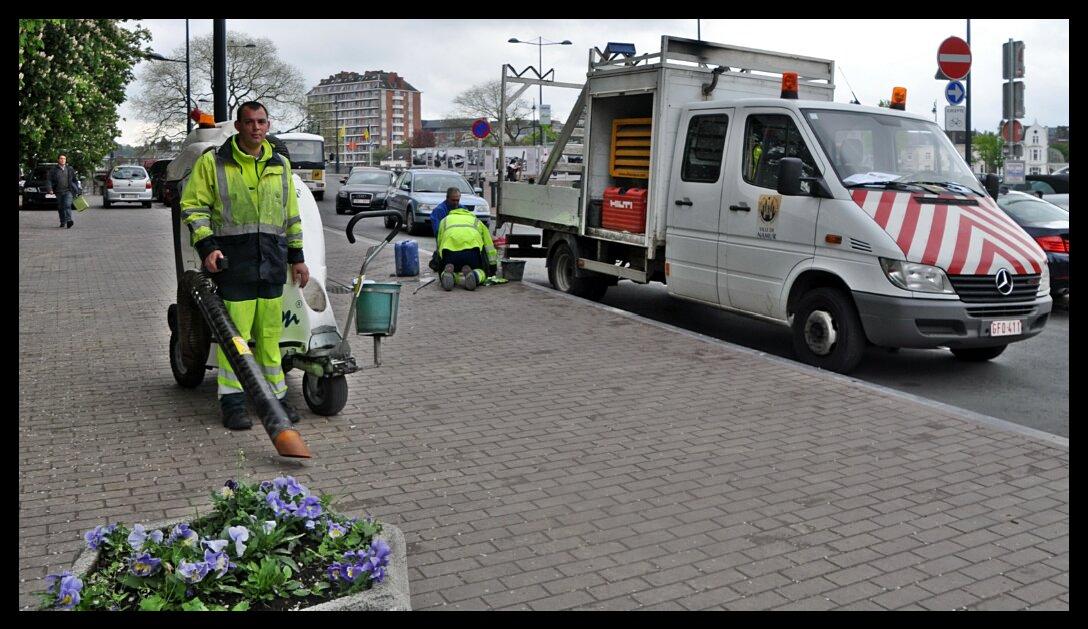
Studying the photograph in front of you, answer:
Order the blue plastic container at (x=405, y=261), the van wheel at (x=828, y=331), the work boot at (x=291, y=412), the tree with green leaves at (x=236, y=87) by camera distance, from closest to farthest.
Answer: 1. the work boot at (x=291, y=412)
2. the van wheel at (x=828, y=331)
3. the blue plastic container at (x=405, y=261)
4. the tree with green leaves at (x=236, y=87)

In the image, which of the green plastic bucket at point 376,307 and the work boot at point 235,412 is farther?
the green plastic bucket at point 376,307

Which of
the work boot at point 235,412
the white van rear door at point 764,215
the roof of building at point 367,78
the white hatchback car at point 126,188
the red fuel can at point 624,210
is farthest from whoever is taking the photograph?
the roof of building at point 367,78

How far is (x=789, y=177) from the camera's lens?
8812mm

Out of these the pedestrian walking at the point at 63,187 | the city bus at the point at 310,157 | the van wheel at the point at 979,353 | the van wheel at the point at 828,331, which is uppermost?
the city bus at the point at 310,157

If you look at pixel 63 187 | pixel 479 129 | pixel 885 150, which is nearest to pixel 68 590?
pixel 885 150

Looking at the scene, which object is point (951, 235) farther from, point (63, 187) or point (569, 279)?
point (63, 187)

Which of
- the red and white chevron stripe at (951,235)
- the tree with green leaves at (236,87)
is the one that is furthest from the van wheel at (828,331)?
the tree with green leaves at (236,87)

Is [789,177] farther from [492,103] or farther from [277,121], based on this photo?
[492,103]

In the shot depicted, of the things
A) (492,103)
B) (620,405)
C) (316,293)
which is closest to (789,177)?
(620,405)

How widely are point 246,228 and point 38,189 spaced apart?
3406cm

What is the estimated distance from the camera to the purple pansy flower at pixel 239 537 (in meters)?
3.51

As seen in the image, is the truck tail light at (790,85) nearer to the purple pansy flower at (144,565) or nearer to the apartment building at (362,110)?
the purple pansy flower at (144,565)

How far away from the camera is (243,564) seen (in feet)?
11.5

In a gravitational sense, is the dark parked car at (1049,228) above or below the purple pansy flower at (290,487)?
above
